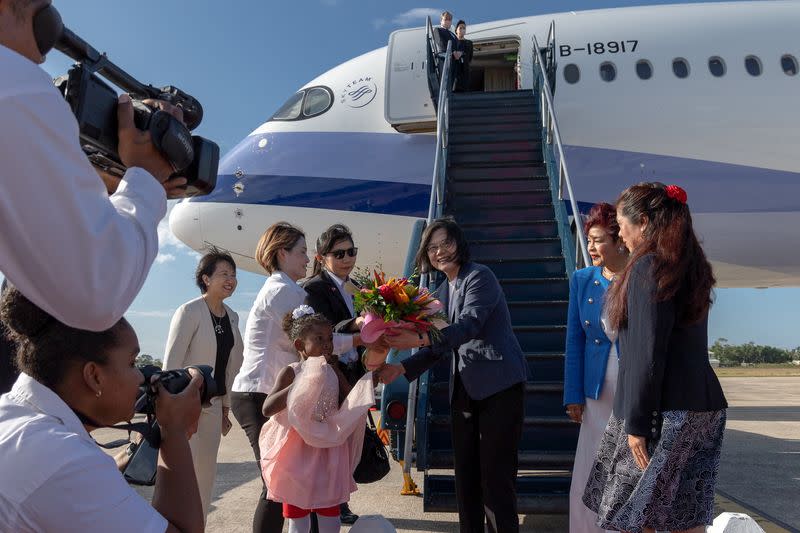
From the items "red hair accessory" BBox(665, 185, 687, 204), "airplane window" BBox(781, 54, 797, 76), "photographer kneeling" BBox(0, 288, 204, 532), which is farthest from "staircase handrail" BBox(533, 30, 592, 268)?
"photographer kneeling" BBox(0, 288, 204, 532)

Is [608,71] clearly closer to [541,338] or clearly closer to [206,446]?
[541,338]

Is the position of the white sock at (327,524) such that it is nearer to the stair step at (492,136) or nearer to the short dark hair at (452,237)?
the short dark hair at (452,237)

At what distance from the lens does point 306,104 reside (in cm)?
895

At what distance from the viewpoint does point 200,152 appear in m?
1.30

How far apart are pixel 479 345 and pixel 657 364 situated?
106 centimetres

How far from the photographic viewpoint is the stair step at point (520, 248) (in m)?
5.55

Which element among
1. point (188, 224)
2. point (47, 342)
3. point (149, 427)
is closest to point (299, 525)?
point (149, 427)

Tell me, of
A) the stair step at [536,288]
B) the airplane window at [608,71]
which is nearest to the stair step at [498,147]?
the airplane window at [608,71]

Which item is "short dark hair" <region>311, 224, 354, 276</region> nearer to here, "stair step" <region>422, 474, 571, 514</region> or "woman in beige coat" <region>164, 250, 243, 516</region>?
"woman in beige coat" <region>164, 250, 243, 516</region>

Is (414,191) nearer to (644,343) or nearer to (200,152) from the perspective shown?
(644,343)

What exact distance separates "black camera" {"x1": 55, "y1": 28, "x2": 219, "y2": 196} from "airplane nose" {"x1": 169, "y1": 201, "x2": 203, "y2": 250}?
A: 7.52m

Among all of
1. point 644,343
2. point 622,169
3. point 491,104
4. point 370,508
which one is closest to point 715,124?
point 622,169

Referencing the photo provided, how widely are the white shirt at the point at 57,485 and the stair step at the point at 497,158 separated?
236 inches

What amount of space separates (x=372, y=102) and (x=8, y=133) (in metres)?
8.12
